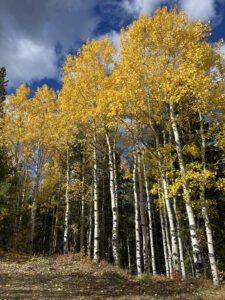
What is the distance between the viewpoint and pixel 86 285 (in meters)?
6.55

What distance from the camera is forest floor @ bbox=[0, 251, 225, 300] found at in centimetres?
564

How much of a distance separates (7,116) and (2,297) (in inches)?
511

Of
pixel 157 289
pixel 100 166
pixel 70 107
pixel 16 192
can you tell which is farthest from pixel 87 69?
pixel 157 289

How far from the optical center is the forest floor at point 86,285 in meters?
5.64

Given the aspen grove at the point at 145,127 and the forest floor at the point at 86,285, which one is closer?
the forest floor at the point at 86,285

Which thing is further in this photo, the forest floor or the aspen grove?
the aspen grove

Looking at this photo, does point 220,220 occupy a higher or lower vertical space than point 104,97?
lower

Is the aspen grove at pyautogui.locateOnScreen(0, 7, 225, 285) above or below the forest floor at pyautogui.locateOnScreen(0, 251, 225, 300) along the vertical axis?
above

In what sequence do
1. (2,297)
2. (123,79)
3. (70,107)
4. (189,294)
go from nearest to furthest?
(2,297) → (189,294) → (123,79) → (70,107)

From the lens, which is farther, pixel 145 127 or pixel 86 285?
pixel 145 127

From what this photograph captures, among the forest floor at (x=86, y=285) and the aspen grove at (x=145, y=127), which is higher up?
the aspen grove at (x=145, y=127)

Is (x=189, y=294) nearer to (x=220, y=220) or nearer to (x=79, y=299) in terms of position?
(x=79, y=299)

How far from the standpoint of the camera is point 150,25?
9305mm

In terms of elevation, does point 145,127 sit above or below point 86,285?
above
